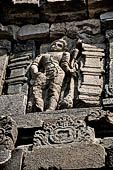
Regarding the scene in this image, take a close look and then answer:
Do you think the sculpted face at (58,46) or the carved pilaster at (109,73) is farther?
the sculpted face at (58,46)

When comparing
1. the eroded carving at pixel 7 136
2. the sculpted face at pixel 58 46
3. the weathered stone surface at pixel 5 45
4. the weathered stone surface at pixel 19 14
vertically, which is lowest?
the eroded carving at pixel 7 136

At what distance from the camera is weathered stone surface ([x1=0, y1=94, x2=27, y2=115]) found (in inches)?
253

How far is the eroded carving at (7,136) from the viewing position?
17.9 ft

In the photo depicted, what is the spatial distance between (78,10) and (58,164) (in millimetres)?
3357

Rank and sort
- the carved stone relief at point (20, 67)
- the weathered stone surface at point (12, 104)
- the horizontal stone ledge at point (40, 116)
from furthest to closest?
the carved stone relief at point (20, 67) < the weathered stone surface at point (12, 104) < the horizontal stone ledge at point (40, 116)

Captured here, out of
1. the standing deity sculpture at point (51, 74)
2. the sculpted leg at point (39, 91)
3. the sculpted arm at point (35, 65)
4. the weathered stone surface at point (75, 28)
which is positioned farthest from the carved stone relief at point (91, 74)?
the sculpted arm at point (35, 65)

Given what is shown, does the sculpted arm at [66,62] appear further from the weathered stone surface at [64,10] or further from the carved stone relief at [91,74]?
the weathered stone surface at [64,10]

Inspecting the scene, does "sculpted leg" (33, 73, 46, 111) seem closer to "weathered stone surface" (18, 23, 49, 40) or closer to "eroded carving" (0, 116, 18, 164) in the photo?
"eroded carving" (0, 116, 18, 164)

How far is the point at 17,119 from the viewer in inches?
243

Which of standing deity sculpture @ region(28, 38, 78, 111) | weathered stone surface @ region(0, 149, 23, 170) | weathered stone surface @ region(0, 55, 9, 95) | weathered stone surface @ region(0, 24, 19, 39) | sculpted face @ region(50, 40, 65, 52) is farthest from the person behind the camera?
weathered stone surface @ region(0, 24, 19, 39)

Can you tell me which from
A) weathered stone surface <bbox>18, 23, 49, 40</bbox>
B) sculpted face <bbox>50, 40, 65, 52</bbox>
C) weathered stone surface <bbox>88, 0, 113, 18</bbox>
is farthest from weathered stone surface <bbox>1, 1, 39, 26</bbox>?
weathered stone surface <bbox>88, 0, 113, 18</bbox>

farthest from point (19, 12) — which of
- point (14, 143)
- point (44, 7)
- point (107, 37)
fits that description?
point (14, 143)

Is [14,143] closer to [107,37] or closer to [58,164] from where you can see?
[58,164]

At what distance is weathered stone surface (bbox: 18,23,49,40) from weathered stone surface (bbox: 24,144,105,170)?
277cm
